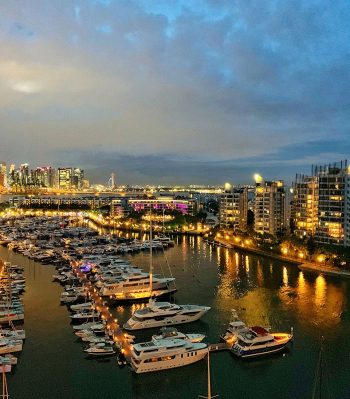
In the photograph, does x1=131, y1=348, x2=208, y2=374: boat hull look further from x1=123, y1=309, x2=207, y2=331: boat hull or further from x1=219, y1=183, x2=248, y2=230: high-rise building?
x1=219, y1=183, x2=248, y2=230: high-rise building

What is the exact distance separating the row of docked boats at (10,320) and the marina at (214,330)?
0.19 meters

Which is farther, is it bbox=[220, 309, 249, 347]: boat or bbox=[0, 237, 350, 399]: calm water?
bbox=[220, 309, 249, 347]: boat

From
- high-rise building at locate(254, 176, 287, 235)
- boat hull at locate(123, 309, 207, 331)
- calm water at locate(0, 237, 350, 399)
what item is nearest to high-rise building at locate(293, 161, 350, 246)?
high-rise building at locate(254, 176, 287, 235)

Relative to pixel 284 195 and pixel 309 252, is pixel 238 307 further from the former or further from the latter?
pixel 284 195

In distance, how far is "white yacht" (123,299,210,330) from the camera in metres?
9.05

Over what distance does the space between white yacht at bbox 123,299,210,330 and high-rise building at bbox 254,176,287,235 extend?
13.5 metres

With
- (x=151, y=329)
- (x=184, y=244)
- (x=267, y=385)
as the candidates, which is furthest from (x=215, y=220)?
(x=267, y=385)

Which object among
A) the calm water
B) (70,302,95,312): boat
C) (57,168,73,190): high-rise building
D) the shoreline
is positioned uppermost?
(57,168,73,190): high-rise building

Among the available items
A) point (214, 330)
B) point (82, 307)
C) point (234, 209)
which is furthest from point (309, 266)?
point (234, 209)

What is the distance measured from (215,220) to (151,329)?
21.5 meters

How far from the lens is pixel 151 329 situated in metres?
9.05

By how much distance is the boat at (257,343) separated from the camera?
7793 mm

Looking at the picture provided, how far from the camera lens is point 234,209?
26.2 meters

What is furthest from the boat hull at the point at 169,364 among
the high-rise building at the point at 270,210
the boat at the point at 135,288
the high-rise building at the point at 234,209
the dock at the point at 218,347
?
the high-rise building at the point at 234,209
